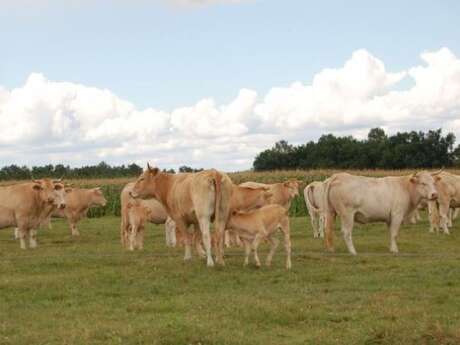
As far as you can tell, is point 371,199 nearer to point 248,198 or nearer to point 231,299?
point 248,198

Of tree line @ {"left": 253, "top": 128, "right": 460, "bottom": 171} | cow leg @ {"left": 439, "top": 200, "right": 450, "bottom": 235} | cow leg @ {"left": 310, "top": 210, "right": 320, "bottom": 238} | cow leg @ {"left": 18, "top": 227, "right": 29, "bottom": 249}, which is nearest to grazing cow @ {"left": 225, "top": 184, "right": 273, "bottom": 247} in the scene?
cow leg @ {"left": 310, "top": 210, "right": 320, "bottom": 238}

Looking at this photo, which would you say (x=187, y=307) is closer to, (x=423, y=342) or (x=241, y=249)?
(x=423, y=342)

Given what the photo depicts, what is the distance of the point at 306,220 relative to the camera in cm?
3541

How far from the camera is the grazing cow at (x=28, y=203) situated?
23500 millimetres

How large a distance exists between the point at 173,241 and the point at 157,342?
13991mm

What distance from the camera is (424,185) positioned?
834 inches

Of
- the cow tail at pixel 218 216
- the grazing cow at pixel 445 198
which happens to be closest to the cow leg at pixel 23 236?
the cow tail at pixel 218 216

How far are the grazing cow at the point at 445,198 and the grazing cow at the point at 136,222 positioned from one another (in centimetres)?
1014

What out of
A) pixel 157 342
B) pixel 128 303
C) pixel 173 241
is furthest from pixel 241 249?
pixel 157 342

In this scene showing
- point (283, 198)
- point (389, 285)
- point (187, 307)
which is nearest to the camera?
point (187, 307)

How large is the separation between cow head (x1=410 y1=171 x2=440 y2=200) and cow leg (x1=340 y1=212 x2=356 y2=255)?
2147 millimetres

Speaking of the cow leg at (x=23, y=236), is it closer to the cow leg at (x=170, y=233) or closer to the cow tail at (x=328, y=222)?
the cow leg at (x=170, y=233)

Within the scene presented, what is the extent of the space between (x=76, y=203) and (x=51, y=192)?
7.89 metres

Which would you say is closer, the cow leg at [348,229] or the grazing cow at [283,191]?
the cow leg at [348,229]
